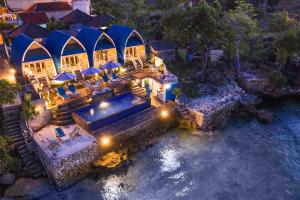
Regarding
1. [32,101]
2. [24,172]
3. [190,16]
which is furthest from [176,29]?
[24,172]

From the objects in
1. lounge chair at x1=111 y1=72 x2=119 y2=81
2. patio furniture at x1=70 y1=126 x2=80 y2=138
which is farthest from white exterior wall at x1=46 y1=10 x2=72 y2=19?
patio furniture at x1=70 y1=126 x2=80 y2=138

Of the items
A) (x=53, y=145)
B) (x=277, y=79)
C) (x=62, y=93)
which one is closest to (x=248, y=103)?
(x=277, y=79)

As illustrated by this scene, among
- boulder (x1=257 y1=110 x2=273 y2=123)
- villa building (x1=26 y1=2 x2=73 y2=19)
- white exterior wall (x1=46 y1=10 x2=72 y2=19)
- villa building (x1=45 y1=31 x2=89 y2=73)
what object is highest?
villa building (x1=26 y1=2 x2=73 y2=19)

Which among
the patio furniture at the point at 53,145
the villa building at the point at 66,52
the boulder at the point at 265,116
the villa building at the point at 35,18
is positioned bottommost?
the boulder at the point at 265,116

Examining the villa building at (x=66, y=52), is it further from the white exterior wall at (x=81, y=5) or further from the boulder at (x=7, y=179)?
the white exterior wall at (x=81, y=5)

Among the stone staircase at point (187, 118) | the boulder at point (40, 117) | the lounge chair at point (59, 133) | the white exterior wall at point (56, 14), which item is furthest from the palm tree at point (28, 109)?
the white exterior wall at point (56, 14)

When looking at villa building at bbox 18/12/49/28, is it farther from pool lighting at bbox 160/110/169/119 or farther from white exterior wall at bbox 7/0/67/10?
pool lighting at bbox 160/110/169/119

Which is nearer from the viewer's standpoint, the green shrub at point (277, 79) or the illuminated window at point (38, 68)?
the illuminated window at point (38, 68)
